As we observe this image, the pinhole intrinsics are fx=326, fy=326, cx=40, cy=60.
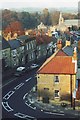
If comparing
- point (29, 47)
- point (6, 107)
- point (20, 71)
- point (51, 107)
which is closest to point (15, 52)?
point (20, 71)

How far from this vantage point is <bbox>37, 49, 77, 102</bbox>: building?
3562 centimetres

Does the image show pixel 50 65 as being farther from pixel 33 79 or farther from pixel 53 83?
pixel 33 79

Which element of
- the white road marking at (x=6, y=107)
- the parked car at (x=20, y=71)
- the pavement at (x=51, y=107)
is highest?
the parked car at (x=20, y=71)

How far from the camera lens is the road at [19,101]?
105ft

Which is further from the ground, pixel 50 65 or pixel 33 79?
pixel 50 65

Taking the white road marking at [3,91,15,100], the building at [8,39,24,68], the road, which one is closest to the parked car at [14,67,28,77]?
the road

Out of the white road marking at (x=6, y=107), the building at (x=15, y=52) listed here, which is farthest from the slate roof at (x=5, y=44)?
the white road marking at (x=6, y=107)

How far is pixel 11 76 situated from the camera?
1896 inches

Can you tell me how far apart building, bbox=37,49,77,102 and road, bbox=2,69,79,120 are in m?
2.71

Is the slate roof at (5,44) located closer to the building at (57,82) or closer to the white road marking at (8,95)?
the white road marking at (8,95)

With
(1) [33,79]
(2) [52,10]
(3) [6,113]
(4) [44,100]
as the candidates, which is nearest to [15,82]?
(1) [33,79]

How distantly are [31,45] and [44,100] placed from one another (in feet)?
87.7

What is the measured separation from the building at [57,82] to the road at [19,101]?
2715mm

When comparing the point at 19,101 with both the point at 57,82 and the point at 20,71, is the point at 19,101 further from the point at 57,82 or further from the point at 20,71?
the point at 20,71
